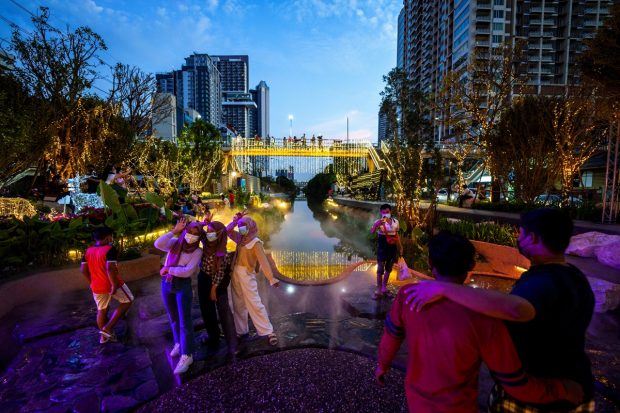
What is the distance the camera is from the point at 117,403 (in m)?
3.29

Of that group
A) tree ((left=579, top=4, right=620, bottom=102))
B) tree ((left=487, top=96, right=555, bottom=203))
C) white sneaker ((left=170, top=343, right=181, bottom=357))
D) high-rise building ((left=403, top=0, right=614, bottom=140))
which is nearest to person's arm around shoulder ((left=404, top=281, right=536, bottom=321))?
white sneaker ((left=170, top=343, right=181, bottom=357))

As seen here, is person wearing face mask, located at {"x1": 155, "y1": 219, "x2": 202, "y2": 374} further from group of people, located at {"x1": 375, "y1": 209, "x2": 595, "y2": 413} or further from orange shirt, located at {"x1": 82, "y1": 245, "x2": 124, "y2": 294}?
group of people, located at {"x1": 375, "y1": 209, "x2": 595, "y2": 413}

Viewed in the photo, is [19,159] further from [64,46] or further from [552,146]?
[552,146]

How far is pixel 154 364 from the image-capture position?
4.02 meters

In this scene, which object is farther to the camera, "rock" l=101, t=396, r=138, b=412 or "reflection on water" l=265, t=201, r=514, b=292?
"reflection on water" l=265, t=201, r=514, b=292

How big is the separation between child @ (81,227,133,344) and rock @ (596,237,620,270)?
8.54 metres

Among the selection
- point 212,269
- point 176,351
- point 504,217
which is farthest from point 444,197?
point 176,351

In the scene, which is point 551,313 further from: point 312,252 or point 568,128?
point 568,128

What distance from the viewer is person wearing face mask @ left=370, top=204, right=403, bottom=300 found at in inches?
253

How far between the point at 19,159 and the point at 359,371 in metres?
11.5

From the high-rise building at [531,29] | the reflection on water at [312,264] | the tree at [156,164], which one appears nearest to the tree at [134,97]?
the tree at [156,164]

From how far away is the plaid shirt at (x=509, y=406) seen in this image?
1.50 m

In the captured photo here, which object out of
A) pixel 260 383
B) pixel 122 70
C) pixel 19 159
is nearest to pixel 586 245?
pixel 260 383

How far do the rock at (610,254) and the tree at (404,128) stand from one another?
6410 mm
